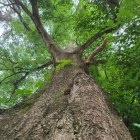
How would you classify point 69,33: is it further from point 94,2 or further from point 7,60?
point 94,2

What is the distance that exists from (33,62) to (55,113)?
7775 mm

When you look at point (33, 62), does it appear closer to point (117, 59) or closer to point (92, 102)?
point (117, 59)

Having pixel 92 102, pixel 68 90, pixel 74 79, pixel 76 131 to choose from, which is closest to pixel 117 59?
pixel 74 79

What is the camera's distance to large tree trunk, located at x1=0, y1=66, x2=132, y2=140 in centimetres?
201

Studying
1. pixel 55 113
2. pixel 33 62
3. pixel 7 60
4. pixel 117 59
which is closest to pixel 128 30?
pixel 117 59

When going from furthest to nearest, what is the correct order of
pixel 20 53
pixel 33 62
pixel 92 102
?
pixel 20 53
pixel 33 62
pixel 92 102

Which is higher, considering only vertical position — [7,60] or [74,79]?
[7,60]

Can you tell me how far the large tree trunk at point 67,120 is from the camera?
6.59 feet

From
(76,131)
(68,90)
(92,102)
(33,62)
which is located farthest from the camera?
(33,62)

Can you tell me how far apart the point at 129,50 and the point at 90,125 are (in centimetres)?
175

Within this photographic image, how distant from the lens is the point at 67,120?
7.40 ft

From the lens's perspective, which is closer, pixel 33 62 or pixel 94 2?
pixel 94 2

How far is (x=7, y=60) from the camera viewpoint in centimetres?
1051

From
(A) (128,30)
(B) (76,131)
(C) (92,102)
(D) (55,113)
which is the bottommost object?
(B) (76,131)
